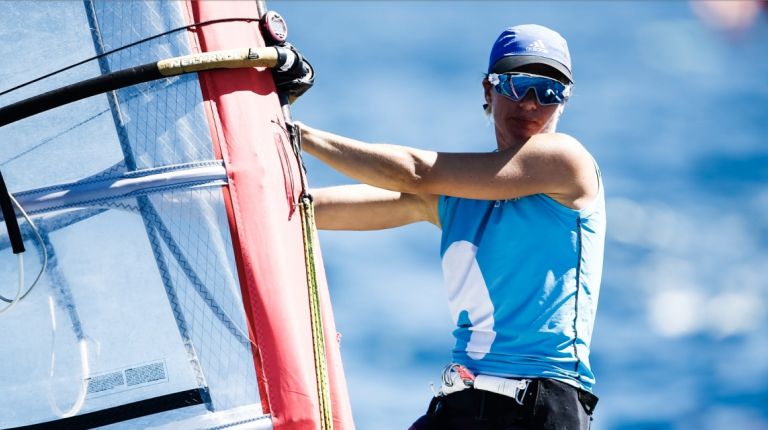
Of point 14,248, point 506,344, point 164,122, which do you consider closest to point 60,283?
point 14,248

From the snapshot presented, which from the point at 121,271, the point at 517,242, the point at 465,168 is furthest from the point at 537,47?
the point at 121,271

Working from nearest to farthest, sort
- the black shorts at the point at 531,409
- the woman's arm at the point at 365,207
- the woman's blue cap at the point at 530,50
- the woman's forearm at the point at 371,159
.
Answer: the black shorts at the point at 531,409, the woman's forearm at the point at 371,159, the woman's blue cap at the point at 530,50, the woman's arm at the point at 365,207

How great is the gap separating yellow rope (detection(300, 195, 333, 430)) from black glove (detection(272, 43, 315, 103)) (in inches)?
14.0

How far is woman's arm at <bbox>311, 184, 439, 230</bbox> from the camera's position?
3.90 m

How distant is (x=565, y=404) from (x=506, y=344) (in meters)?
0.25

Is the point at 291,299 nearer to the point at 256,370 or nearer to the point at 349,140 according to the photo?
the point at 256,370

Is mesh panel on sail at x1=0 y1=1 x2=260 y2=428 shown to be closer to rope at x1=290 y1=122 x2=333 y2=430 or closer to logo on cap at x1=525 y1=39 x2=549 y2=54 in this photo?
rope at x1=290 y1=122 x2=333 y2=430

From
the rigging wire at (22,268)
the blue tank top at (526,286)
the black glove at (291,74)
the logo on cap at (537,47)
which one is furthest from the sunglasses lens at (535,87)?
the rigging wire at (22,268)

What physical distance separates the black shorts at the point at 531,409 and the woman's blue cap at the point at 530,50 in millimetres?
1022

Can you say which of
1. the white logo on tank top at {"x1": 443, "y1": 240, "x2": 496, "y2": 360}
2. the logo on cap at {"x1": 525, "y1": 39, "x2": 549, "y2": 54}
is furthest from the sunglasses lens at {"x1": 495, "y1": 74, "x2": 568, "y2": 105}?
the white logo on tank top at {"x1": 443, "y1": 240, "x2": 496, "y2": 360}

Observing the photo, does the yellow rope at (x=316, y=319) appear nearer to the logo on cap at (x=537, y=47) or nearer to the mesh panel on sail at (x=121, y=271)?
the mesh panel on sail at (x=121, y=271)

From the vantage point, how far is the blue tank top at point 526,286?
132 inches

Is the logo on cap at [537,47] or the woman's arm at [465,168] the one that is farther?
the logo on cap at [537,47]

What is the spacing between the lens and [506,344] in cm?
338
